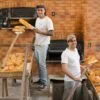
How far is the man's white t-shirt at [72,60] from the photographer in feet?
16.8

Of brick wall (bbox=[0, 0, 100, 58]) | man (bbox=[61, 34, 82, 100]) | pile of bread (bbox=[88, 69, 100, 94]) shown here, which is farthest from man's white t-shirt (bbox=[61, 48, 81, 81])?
brick wall (bbox=[0, 0, 100, 58])

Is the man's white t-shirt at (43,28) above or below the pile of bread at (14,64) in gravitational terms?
above

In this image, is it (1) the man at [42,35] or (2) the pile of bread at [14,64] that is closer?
(2) the pile of bread at [14,64]

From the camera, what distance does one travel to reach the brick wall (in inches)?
290

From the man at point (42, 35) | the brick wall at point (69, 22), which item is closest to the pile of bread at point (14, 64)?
the man at point (42, 35)

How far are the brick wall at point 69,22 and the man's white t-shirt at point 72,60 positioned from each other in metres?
2.18

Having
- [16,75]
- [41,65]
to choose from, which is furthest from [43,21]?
[16,75]

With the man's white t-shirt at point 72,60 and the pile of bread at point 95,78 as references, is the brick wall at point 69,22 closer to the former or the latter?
the pile of bread at point 95,78

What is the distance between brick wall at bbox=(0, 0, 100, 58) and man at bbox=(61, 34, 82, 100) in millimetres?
2174

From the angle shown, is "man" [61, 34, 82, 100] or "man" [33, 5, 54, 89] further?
"man" [33, 5, 54, 89]

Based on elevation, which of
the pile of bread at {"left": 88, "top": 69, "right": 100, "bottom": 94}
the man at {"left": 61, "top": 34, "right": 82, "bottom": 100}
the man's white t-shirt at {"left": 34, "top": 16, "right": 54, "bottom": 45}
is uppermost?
the man's white t-shirt at {"left": 34, "top": 16, "right": 54, "bottom": 45}

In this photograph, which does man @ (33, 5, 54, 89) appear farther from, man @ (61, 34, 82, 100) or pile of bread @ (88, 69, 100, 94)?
pile of bread @ (88, 69, 100, 94)

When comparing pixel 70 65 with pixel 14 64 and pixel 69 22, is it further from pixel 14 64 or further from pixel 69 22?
pixel 69 22

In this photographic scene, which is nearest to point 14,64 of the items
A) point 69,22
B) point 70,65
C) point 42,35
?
point 70,65
